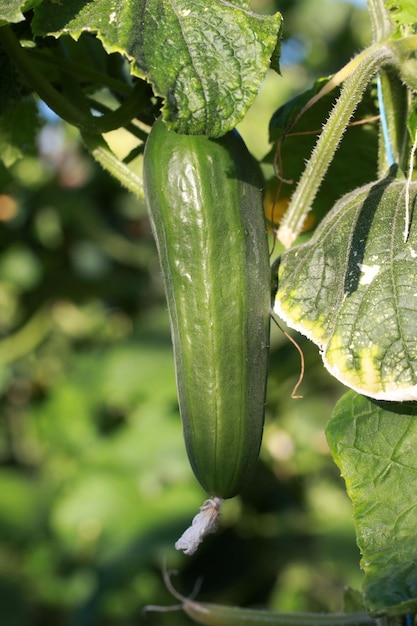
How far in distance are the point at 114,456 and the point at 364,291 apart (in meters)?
2.36

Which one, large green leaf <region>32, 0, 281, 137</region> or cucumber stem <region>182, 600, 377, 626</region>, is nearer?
large green leaf <region>32, 0, 281, 137</region>

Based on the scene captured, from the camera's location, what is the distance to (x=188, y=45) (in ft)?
2.63

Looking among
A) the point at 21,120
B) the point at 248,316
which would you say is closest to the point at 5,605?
the point at 21,120

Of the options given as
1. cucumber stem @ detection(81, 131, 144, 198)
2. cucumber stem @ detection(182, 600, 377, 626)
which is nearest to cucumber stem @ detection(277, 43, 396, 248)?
cucumber stem @ detection(81, 131, 144, 198)

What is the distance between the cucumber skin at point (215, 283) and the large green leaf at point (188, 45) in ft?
0.31

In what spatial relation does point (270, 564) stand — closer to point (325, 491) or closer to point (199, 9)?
point (325, 491)

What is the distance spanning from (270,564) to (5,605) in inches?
40.3

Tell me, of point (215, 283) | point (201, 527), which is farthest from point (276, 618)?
point (215, 283)

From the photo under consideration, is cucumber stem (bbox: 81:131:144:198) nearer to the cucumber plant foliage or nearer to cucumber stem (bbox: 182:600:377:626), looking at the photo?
the cucumber plant foliage

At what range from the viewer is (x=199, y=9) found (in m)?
0.83

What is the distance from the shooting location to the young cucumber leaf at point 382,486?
0.81m

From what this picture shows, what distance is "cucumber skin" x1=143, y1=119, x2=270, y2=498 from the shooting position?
86 cm

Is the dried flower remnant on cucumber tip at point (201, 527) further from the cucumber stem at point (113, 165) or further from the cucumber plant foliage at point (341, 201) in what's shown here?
the cucumber stem at point (113, 165)

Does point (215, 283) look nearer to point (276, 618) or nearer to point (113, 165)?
point (113, 165)
